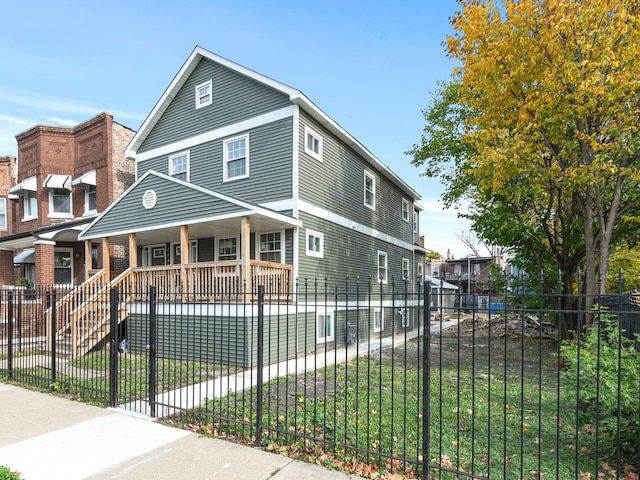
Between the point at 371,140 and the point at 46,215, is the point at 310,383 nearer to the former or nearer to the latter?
the point at 371,140

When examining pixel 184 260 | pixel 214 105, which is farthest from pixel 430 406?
pixel 214 105

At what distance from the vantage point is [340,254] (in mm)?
15445

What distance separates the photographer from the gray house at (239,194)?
1178 cm

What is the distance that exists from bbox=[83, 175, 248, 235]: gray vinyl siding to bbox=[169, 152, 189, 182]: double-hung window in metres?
2.62

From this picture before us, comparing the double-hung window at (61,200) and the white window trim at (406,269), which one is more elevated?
the double-hung window at (61,200)

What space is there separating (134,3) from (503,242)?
1452cm

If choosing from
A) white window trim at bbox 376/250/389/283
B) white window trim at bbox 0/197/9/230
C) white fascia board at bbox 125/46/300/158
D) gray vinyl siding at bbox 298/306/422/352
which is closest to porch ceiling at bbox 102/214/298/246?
gray vinyl siding at bbox 298/306/422/352

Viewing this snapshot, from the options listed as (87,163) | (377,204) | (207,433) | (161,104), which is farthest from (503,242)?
(87,163)

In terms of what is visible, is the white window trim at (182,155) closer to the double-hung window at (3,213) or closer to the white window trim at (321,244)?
the white window trim at (321,244)

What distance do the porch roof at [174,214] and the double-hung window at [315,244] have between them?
1.23 meters

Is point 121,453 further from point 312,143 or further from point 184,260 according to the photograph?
point 312,143

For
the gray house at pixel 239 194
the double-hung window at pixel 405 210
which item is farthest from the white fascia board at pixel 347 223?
the double-hung window at pixel 405 210

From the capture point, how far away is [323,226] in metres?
14.2

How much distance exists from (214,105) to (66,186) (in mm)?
10245
